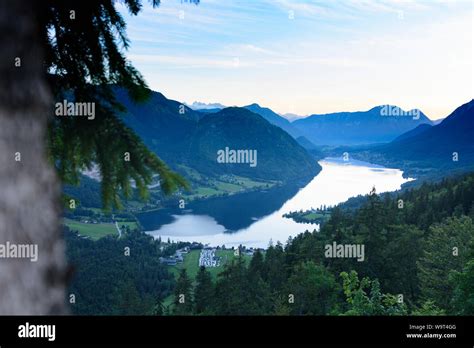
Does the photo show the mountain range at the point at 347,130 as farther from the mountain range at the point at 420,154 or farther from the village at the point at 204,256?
the village at the point at 204,256

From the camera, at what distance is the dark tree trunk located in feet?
6.86

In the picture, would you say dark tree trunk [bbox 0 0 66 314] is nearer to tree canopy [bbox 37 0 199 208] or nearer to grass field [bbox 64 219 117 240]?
tree canopy [bbox 37 0 199 208]

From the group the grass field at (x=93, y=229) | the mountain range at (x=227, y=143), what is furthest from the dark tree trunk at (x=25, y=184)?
the mountain range at (x=227, y=143)

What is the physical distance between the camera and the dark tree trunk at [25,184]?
2092mm

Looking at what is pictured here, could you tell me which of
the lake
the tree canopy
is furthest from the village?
the tree canopy

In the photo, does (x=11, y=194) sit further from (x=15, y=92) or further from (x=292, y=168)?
(x=292, y=168)

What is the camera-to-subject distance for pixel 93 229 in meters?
33.3

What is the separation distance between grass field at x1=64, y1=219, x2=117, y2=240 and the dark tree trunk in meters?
28.2

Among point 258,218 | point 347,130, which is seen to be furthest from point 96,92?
point 347,130

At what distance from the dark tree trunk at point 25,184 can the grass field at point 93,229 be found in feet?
92.5

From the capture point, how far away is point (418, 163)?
38.0 meters

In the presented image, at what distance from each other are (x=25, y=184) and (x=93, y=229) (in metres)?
33.5
